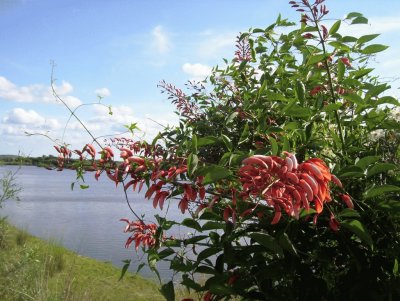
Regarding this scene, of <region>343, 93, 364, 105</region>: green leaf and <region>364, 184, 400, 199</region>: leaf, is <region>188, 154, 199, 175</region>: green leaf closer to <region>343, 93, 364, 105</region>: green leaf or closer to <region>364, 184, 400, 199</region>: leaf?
<region>364, 184, 400, 199</region>: leaf

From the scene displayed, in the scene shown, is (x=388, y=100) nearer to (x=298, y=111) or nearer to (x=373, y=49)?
(x=373, y=49)

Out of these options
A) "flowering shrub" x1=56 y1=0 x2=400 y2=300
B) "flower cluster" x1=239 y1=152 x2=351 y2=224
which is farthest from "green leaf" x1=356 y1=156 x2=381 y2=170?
"flower cluster" x1=239 y1=152 x2=351 y2=224

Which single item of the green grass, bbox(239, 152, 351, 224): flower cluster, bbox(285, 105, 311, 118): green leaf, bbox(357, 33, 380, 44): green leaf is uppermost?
bbox(357, 33, 380, 44): green leaf

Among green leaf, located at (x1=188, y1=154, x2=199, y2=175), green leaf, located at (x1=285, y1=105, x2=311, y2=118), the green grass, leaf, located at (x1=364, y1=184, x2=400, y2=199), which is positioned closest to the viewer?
green leaf, located at (x1=188, y1=154, x2=199, y2=175)

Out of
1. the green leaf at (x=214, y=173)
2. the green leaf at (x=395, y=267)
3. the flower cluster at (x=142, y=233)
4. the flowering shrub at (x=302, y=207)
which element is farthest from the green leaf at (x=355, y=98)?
the flower cluster at (x=142, y=233)

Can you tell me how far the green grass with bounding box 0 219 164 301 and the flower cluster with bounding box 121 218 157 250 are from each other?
229 cm

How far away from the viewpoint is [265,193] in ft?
2.69

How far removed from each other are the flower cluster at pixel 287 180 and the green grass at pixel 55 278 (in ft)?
10.3

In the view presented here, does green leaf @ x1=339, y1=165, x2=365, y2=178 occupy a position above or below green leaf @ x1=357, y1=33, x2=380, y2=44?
below

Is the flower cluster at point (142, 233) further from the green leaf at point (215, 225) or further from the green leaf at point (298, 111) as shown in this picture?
the green leaf at point (298, 111)

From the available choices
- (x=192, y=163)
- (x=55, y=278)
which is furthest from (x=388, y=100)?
(x=55, y=278)

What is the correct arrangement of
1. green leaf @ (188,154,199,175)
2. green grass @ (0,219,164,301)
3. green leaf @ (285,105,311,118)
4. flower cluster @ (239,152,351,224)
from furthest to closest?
green grass @ (0,219,164,301)
green leaf @ (285,105,311,118)
green leaf @ (188,154,199,175)
flower cluster @ (239,152,351,224)

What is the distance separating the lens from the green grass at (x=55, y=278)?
4.03 metres

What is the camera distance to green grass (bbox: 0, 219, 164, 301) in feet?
13.2
